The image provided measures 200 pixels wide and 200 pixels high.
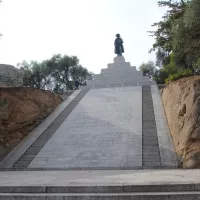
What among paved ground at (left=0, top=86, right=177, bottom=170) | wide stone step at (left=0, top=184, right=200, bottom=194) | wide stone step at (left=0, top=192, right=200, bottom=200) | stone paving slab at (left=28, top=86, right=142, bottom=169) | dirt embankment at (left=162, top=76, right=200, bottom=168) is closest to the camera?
wide stone step at (left=0, top=192, right=200, bottom=200)

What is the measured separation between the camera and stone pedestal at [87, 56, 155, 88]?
26.3 metres

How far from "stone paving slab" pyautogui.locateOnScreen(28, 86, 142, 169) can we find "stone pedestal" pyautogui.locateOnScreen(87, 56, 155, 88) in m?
6.60

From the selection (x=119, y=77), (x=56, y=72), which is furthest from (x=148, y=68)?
(x=119, y=77)

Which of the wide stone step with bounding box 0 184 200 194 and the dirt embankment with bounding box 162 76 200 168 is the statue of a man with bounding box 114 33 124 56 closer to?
the dirt embankment with bounding box 162 76 200 168

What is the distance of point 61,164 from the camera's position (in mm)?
11648

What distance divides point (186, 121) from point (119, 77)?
16.6 m

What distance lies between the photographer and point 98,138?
13742mm

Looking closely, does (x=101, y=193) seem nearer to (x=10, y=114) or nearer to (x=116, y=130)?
(x=116, y=130)

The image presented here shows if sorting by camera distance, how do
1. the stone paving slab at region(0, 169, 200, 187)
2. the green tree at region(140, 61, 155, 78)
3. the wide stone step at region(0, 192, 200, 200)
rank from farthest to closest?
1. the green tree at region(140, 61, 155, 78)
2. the stone paving slab at region(0, 169, 200, 187)
3. the wide stone step at region(0, 192, 200, 200)

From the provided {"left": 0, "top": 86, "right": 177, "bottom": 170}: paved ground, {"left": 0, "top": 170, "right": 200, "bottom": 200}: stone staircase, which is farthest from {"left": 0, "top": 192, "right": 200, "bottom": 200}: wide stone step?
{"left": 0, "top": 86, "right": 177, "bottom": 170}: paved ground

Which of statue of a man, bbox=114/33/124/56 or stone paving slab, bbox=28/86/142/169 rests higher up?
statue of a man, bbox=114/33/124/56

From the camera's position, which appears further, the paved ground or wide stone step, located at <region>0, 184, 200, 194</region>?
the paved ground

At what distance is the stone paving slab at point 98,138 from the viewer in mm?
11680

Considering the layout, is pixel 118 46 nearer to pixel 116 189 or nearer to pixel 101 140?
pixel 101 140
